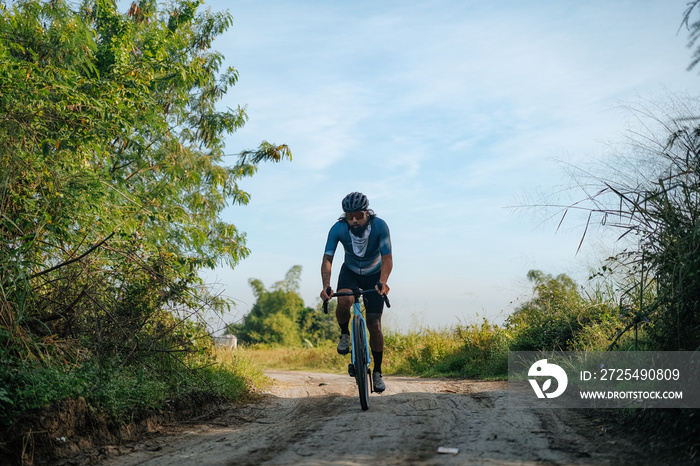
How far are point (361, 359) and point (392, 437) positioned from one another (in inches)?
52.2

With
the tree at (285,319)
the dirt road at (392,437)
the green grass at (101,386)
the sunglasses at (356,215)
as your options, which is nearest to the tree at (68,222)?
the green grass at (101,386)

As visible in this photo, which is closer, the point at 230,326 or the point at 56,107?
the point at 56,107

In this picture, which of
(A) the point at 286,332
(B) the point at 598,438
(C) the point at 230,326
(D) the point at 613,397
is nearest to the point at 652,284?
(D) the point at 613,397

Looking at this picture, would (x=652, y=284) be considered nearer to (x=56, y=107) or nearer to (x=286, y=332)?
(x=56, y=107)

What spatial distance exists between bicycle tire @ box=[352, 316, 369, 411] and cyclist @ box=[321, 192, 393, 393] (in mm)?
322

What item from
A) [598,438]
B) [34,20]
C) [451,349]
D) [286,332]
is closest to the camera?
[598,438]

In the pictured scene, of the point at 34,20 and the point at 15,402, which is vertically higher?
the point at 34,20

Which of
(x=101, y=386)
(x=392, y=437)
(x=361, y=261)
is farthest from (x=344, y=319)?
(x=101, y=386)

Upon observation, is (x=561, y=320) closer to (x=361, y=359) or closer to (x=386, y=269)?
(x=386, y=269)

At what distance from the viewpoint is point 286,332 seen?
1561 inches

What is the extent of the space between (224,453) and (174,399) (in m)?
2.09

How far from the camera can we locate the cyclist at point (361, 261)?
20.9ft

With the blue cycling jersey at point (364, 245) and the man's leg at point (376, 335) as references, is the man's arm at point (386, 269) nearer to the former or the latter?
→ the blue cycling jersey at point (364, 245)

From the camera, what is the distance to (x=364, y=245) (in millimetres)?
6570
